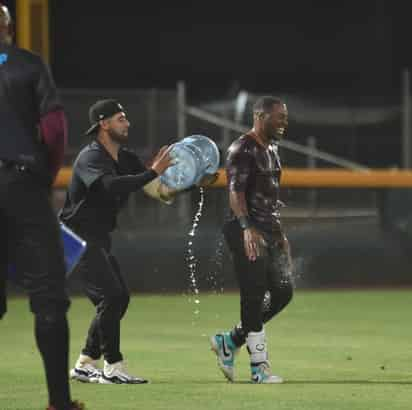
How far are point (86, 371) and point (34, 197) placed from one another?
8.27 ft

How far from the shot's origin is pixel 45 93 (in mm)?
6199

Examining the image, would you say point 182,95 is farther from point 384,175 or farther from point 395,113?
point 395,113

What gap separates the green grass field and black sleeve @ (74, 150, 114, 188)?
1.25 meters

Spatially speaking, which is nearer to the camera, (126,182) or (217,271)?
(126,182)

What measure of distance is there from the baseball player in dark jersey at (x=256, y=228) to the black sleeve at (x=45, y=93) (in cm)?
233

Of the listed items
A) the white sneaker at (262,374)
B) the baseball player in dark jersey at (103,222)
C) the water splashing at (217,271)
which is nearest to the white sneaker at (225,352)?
the white sneaker at (262,374)

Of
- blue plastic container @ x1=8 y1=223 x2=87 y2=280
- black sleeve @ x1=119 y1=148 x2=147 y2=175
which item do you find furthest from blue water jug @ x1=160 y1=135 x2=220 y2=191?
blue plastic container @ x1=8 y1=223 x2=87 y2=280

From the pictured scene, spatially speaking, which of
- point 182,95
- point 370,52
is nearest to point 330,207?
point 182,95

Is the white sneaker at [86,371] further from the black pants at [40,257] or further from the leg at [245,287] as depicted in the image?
the black pants at [40,257]

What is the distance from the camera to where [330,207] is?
16.5 meters

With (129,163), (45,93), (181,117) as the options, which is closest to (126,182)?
(129,163)

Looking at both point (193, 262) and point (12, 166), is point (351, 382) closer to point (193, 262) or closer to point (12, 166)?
point (12, 166)

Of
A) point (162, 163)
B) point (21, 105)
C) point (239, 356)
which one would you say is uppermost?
point (21, 105)

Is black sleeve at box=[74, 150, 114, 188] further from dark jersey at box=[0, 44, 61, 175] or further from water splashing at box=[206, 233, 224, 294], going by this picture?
water splashing at box=[206, 233, 224, 294]
